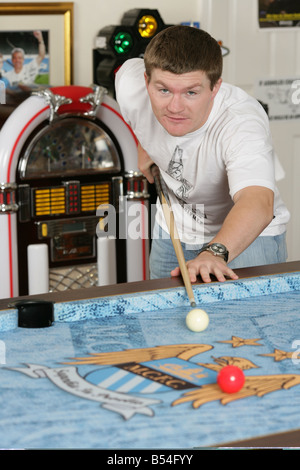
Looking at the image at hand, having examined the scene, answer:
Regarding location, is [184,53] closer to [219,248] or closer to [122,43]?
[219,248]

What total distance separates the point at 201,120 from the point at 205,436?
4.49ft

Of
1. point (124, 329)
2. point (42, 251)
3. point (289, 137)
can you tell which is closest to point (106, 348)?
point (124, 329)

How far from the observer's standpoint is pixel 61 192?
3.38 metres

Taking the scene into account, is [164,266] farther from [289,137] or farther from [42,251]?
[289,137]

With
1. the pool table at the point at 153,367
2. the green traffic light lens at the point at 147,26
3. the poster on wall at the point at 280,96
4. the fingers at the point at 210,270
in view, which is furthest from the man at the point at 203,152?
the poster on wall at the point at 280,96

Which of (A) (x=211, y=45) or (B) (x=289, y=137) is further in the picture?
(B) (x=289, y=137)

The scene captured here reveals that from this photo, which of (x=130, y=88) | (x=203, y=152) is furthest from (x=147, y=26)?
(x=203, y=152)

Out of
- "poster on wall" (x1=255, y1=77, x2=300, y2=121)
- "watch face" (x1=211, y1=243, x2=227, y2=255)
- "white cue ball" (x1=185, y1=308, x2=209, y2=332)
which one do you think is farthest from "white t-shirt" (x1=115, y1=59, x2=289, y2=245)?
"poster on wall" (x1=255, y1=77, x2=300, y2=121)

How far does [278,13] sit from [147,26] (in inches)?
44.0

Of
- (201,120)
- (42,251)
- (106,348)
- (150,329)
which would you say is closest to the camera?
(106,348)

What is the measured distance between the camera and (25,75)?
371 cm

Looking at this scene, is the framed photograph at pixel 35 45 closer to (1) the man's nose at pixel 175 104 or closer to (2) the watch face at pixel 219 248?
(1) the man's nose at pixel 175 104

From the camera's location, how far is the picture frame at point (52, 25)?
366 centimetres
